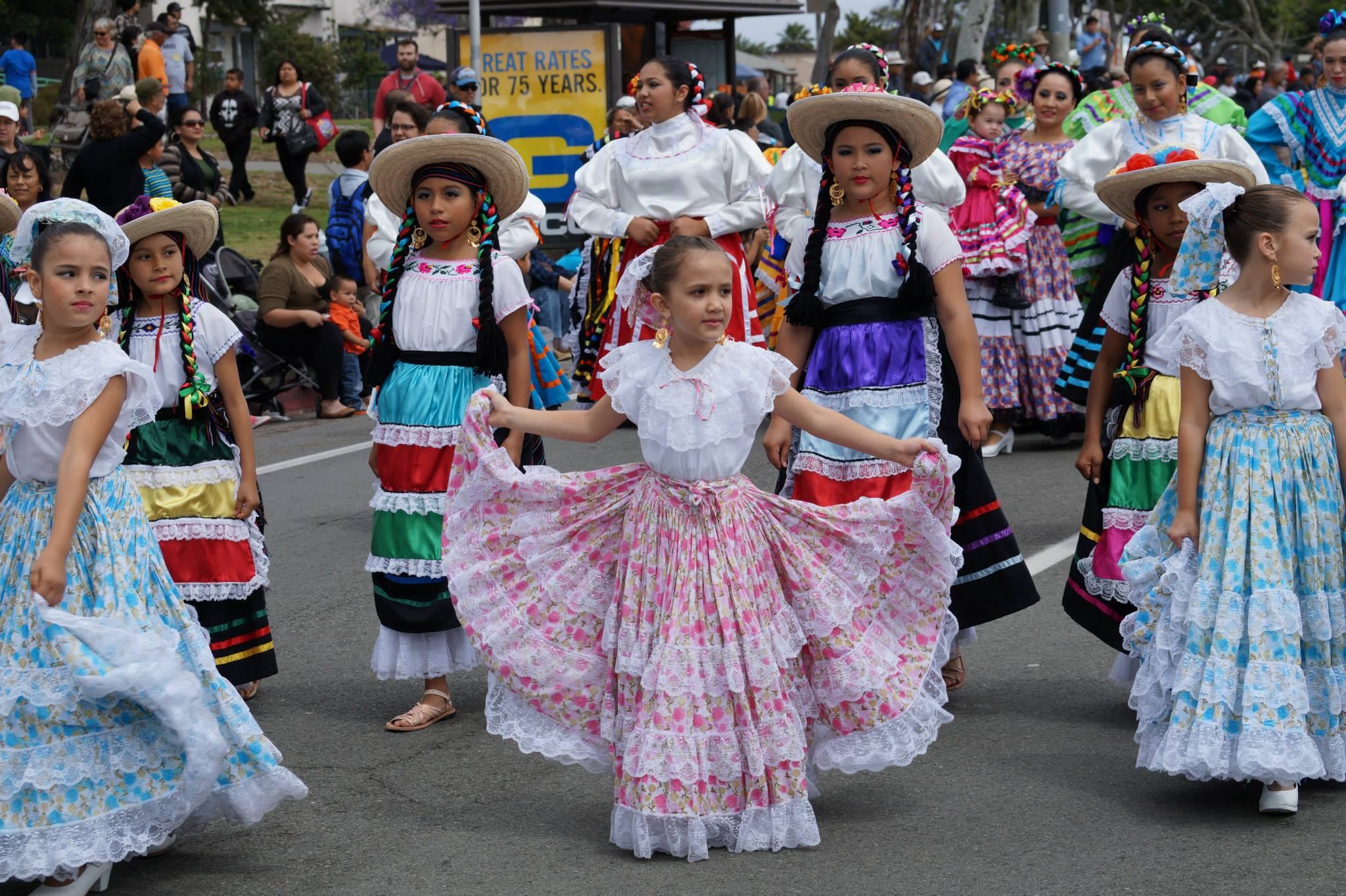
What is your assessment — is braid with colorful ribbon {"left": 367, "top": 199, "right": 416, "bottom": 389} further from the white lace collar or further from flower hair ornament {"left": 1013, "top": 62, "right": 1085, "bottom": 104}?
flower hair ornament {"left": 1013, "top": 62, "right": 1085, "bottom": 104}

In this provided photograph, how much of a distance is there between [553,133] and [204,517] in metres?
11.5

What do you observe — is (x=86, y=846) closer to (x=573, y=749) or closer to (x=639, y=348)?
(x=573, y=749)

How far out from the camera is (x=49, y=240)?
4703 mm

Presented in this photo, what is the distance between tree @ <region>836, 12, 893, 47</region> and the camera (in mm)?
72188

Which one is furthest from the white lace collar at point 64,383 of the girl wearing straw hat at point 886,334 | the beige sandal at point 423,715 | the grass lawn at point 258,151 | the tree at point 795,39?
the tree at point 795,39

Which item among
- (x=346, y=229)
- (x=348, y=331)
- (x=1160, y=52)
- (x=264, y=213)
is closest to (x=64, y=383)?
(x=1160, y=52)

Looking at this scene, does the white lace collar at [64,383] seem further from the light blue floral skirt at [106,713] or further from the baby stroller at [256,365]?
the baby stroller at [256,365]

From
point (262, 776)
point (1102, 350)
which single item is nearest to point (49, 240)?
point (262, 776)

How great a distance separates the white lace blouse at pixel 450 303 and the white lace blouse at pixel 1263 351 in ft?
7.44

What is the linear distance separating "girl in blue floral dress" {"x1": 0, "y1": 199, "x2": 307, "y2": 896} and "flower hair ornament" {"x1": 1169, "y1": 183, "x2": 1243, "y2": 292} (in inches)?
117

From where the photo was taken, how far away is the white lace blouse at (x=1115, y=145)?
8.76 m

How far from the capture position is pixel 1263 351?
4984 mm

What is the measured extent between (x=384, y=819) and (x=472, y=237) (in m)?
2.14

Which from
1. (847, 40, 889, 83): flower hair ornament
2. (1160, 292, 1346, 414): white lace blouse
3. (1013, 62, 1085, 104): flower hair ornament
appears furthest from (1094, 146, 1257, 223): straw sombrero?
(1013, 62, 1085, 104): flower hair ornament
